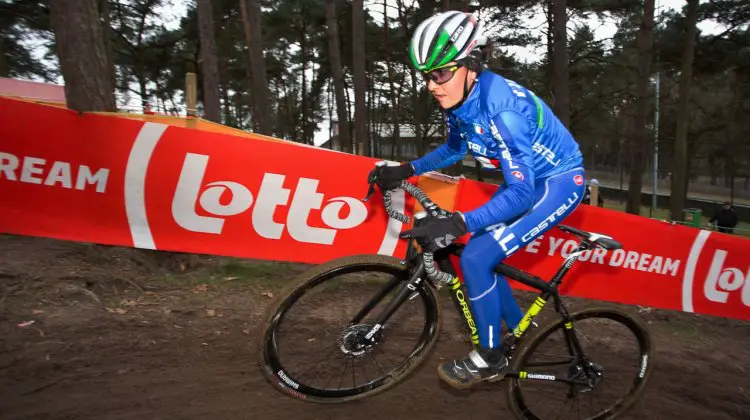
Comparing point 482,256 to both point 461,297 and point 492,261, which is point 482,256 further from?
point 461,297

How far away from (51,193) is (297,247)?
7.91 feet

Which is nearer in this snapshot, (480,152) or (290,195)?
(480,152)

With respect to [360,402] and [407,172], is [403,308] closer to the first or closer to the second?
[360,402]

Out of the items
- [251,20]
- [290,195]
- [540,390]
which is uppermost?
[251,20]

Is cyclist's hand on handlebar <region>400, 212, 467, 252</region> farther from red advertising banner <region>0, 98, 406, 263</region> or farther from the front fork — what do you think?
red advertising banner <region>0, 98, 406, 263</region>

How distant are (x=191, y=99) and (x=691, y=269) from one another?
6273mm

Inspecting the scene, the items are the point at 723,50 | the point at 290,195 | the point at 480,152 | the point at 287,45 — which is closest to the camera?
the point at 480,152

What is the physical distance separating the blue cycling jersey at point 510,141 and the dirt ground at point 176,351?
1.31m

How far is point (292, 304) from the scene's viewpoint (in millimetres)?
2797

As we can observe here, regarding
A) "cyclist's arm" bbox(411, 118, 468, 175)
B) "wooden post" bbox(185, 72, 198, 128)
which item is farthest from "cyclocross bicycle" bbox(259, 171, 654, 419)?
"wooden post" bbox(185, 72, 198, 128)

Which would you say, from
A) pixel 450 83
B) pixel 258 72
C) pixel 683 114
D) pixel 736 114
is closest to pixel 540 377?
pixel 450 83

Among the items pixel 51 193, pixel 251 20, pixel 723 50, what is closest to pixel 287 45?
pixel 251 20

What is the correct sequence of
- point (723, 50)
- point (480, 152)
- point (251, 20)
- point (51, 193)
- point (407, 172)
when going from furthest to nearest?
point (723, 50)
point (251, 20)
point (51, 193)
point (407, 172)
point (480, 152)

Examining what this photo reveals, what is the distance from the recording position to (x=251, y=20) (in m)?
15.5
